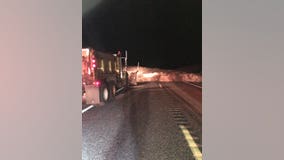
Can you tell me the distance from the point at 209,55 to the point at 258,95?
440 millimetres

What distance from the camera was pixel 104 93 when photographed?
345 centimetres

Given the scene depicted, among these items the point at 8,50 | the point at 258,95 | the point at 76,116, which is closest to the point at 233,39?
the point at 258,95

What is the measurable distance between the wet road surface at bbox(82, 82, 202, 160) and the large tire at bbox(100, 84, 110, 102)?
0.18ft

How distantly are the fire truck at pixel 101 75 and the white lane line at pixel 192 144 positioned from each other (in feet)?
1.73

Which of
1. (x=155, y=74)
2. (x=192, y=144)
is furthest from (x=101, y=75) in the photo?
(x=192, y=144)

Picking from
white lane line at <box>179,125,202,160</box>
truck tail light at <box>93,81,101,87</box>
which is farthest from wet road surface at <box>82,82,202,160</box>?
truck tail light at <box>93,81,101,87</box>

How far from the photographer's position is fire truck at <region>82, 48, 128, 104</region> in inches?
132

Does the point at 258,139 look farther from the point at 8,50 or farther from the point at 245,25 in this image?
the point at 8,50

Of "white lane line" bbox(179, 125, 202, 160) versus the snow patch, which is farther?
the snow patch

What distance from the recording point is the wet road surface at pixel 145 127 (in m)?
3.34

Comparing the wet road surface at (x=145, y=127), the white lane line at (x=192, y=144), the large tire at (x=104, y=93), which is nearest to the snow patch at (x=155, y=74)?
the wet road surface at (x=145, y=127)

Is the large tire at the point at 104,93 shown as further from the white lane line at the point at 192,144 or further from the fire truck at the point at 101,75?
the white lane line at the point at 192,144

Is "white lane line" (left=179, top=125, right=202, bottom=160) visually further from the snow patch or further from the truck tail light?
the truck tail light

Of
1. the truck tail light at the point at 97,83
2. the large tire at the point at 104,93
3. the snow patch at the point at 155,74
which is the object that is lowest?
the large tire at the point at 104,93
